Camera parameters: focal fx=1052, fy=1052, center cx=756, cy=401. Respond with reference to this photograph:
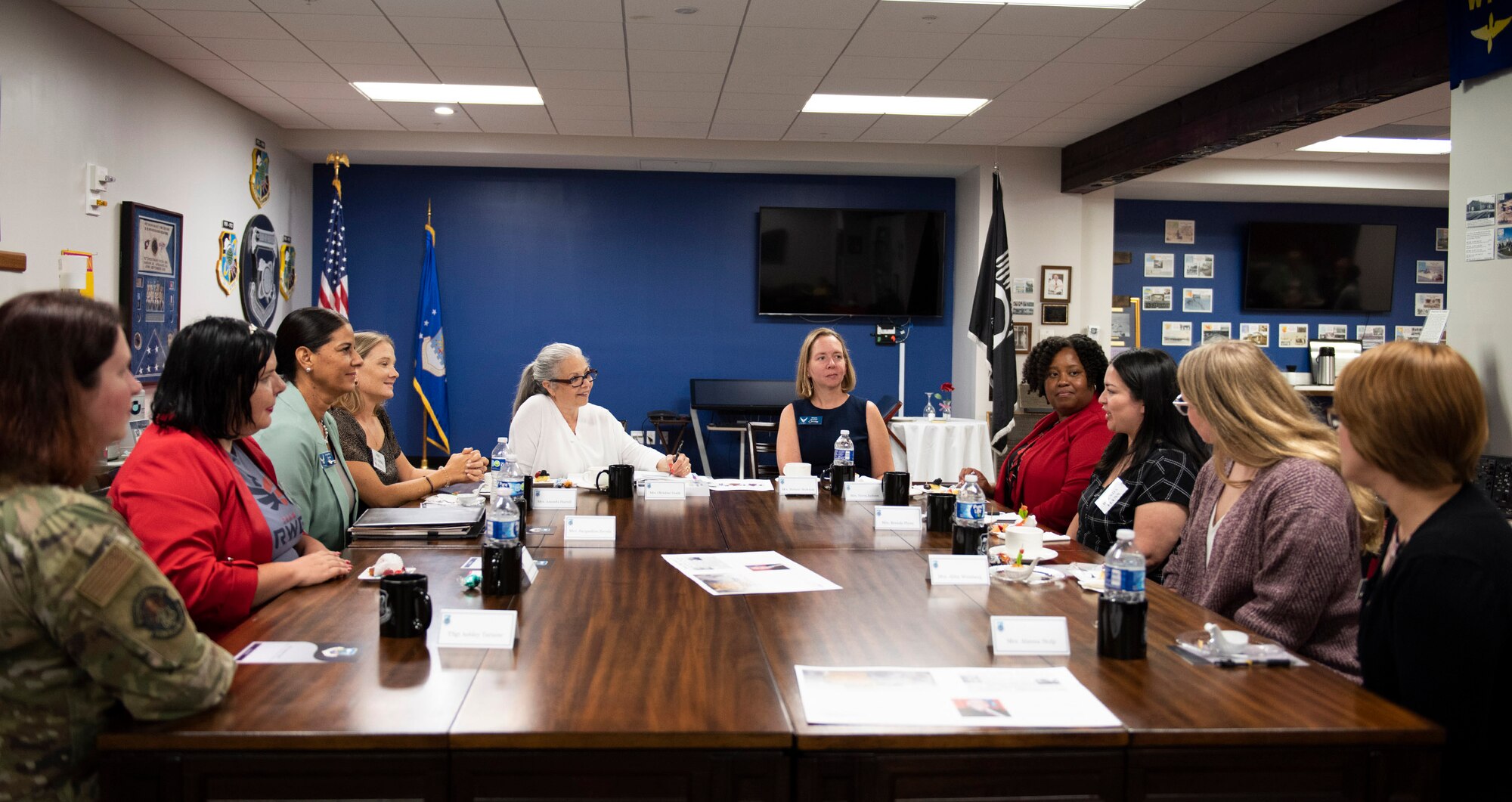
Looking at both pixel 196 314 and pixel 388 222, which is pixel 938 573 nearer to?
pixel 196 314

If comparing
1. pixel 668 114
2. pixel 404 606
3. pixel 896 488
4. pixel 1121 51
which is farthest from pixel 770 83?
pixel 404 606

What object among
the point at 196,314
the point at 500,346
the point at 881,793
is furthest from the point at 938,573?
the point at 500,346

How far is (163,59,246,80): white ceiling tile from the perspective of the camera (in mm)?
5891

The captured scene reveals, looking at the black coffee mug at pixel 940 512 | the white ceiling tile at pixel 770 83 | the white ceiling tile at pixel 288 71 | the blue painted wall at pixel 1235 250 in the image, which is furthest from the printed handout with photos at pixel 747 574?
the blue painted wall at pixel 1235 250

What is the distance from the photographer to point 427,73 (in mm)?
6133

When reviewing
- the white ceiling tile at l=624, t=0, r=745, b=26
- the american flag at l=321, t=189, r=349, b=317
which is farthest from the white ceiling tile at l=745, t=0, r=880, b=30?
the american flag at l=321, t=189, r=349, b=317

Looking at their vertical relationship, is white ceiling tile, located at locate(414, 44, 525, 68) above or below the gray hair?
above

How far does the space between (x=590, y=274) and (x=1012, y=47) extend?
14.6ft

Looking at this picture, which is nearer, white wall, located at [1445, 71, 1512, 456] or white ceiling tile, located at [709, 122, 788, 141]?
white wall, located at [1445, 71, 1512, 456]

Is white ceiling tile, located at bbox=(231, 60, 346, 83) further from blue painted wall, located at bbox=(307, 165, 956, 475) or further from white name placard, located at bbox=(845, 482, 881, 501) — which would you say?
white name placard, located at bbox=(845, 482, 881, 501)

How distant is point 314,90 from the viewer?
6555 millimetres

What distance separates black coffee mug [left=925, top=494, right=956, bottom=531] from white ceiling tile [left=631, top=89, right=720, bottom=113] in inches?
158

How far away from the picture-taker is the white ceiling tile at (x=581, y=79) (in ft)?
19.8

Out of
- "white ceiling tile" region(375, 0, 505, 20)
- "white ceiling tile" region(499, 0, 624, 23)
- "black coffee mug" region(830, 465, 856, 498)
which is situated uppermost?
"white ceiling tile" region(499, 0, 624, 23)
